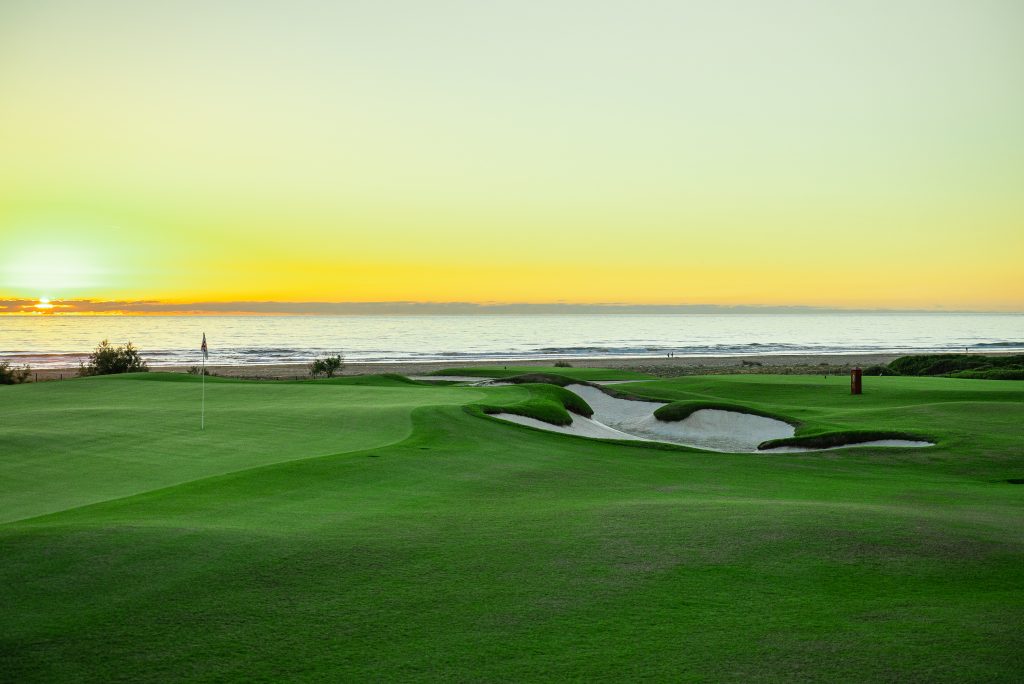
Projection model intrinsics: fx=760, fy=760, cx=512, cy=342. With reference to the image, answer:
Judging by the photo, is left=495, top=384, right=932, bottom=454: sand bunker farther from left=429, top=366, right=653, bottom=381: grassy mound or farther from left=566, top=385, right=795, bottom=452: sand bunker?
left=429, top=366, right=653, bottom=381: grassy mound

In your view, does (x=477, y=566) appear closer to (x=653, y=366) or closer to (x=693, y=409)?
(x=693, y=409)

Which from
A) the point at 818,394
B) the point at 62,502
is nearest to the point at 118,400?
the point at 62,502

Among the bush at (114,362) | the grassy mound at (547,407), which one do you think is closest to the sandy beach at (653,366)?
the bush at (114,362)

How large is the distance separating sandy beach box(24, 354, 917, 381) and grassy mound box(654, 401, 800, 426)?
29751 mm

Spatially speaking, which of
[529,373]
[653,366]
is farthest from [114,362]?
[653,366]

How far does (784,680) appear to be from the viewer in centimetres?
473

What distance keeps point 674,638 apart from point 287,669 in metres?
2.63

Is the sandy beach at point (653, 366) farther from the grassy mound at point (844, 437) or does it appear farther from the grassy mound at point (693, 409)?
the grassy mound at point (844, 437)

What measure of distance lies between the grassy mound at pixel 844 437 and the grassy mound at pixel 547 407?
609 centimetres

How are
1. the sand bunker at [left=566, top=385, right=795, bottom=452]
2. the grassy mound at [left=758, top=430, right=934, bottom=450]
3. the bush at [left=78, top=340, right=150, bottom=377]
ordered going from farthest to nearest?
the bush at [left=78, top=340, right=150, bottom=377] → the sand bunker at [left=566, top=385, right=795, bottom=452] → the grassy mound at [left=758, top=430, right=934, bottom=450]

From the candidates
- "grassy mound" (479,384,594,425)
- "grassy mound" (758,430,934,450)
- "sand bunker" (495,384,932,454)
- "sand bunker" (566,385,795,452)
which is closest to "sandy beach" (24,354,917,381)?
"sand bunker" (566,385,795,452)

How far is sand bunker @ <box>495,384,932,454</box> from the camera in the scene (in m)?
21.5

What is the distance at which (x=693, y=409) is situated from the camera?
25.3m

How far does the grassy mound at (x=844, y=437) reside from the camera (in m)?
18.6
